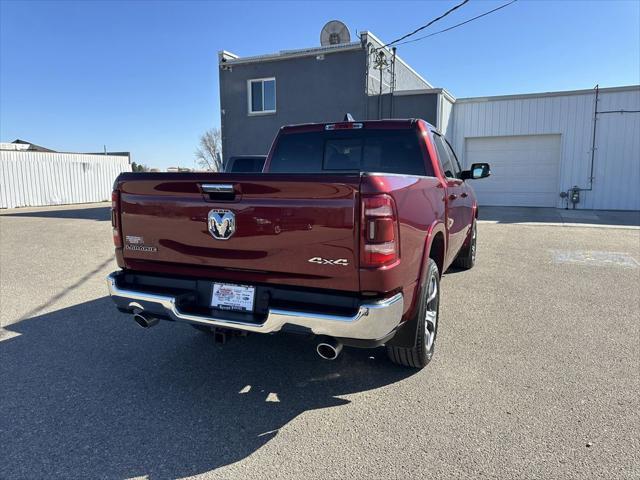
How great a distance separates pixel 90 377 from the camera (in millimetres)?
3650

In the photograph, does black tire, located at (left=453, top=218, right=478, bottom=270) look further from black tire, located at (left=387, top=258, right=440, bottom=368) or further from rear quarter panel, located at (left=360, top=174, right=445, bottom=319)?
rear quarter panel, located at (left=360, top=174, right=445, bottom=319)

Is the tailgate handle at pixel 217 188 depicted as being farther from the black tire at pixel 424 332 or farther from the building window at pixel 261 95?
the building window at pixel 261 95

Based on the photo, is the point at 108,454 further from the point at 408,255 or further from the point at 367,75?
the point at 367,75

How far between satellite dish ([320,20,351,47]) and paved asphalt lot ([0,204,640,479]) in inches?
546

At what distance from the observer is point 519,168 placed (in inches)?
701

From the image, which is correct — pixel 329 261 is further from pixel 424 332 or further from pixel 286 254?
pixel 424 332

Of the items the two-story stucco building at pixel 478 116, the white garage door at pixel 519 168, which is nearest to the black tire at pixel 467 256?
the two-story stucco building at pixel 478 116

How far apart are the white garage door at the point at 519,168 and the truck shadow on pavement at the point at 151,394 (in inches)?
614

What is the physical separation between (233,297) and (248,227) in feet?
1.58

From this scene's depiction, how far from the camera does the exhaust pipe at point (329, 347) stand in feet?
9.25

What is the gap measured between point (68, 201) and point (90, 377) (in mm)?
27529

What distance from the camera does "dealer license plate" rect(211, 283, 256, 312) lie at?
117 inches

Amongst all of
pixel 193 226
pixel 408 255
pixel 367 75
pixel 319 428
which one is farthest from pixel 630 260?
pixel 367 75

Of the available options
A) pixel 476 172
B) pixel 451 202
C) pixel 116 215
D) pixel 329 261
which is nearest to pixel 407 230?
pixel 329 261
